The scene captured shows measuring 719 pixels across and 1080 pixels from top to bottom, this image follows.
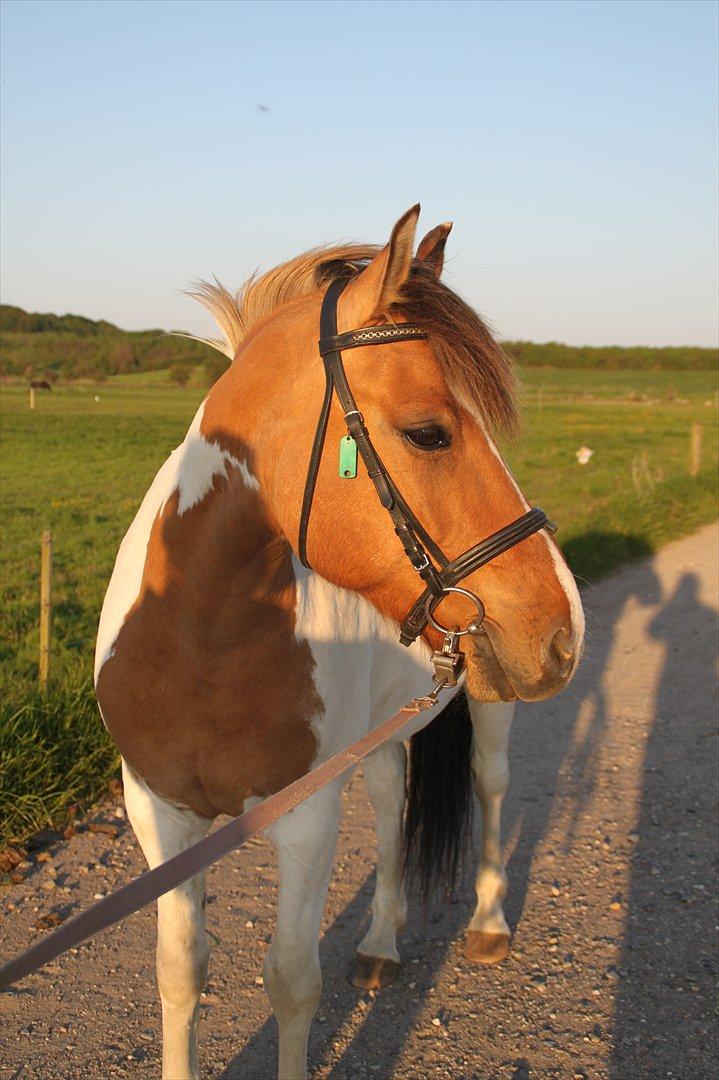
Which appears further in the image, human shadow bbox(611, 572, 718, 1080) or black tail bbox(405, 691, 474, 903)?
black tail bbox(405, 691, 474, 903)

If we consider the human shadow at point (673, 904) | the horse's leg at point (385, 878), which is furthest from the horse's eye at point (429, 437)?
the human shadow at point (673, 904)

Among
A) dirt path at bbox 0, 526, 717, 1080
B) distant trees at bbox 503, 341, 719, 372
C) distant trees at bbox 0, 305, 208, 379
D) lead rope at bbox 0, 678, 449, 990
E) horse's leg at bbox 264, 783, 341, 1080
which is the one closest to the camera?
lead rope at bbox 0, 678, 449, 990

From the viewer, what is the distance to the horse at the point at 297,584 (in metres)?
2.02

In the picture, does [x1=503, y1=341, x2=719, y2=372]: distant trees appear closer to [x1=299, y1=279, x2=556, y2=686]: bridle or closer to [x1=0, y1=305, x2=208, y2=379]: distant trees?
[x1=0, y1=305, x2=208, y2=379]: distant trees

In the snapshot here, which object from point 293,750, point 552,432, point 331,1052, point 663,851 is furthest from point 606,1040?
point 552,432

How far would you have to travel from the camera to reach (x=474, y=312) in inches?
84.4

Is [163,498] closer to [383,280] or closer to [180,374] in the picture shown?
[383,280]

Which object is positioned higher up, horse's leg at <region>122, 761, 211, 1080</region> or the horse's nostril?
the horse's nostril

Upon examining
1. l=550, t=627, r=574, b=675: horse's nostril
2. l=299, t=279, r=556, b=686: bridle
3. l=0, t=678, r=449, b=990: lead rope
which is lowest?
l=0, t=678, r=449, b=990: lead rope

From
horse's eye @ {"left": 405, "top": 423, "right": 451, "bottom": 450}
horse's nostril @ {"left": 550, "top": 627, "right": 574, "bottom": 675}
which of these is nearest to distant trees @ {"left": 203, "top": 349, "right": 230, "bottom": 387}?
horse's eye @ {"left": 405, "top": 423, "right": 451, "bottom": 450}

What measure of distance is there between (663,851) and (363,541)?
11.0 feet

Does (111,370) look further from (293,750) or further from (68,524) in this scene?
(293,750)

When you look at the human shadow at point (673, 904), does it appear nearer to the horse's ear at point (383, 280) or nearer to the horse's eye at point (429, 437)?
the horse's eye at point (429, 437)

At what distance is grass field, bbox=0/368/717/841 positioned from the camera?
4746mm
